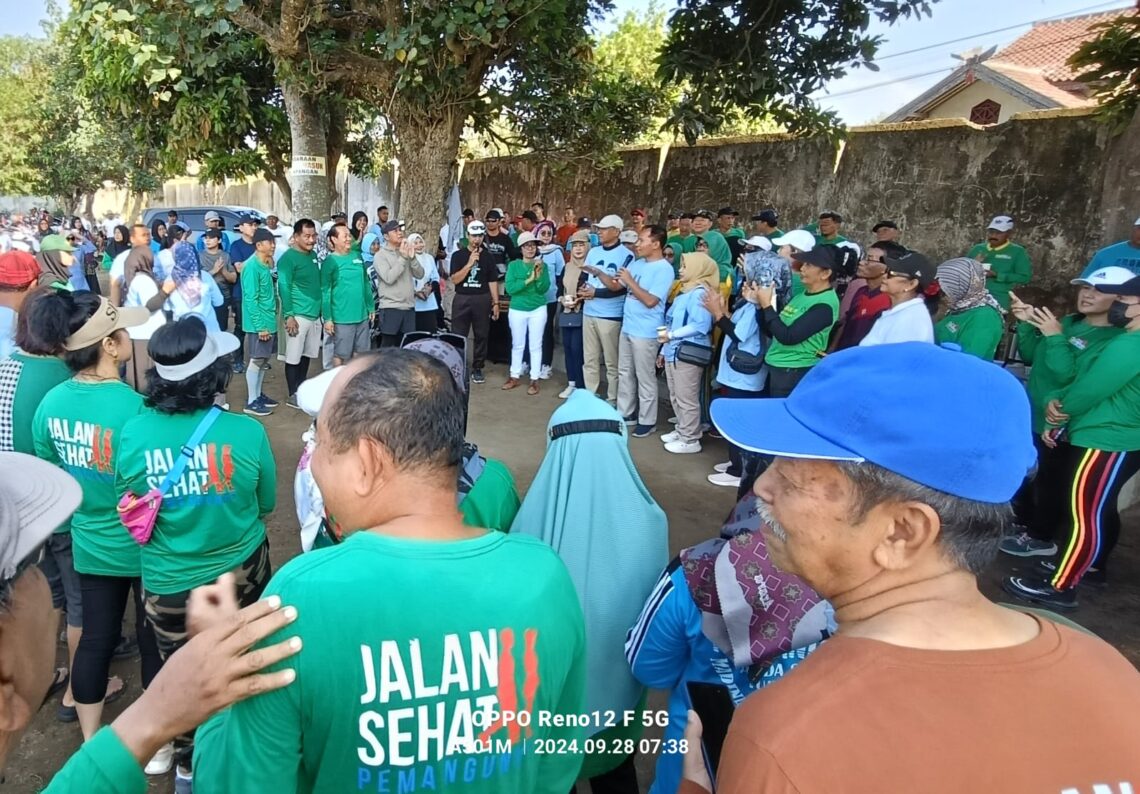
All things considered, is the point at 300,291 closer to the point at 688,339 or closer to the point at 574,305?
the point at 574,305

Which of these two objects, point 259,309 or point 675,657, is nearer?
point 675,657

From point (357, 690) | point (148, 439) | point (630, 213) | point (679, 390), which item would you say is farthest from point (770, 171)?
point (357, 690)

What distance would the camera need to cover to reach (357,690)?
3.91 ft

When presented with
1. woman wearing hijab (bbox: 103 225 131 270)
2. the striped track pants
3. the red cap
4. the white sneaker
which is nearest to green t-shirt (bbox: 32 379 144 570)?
the white sneaker

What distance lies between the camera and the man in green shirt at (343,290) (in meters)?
7.31

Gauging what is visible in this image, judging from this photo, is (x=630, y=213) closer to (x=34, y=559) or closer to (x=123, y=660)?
(x=123, y=660)

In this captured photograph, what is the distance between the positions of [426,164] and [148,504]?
8038 mm

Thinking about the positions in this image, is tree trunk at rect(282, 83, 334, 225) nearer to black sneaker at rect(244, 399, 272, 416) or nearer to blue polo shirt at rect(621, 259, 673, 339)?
black sneaker at rect(244, 399, 272, 416)

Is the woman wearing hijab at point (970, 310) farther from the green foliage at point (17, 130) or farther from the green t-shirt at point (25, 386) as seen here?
the green foliage at point (17, 130)

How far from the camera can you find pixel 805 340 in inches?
199

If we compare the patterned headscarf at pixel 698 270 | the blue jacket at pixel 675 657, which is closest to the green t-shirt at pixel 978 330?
the patterned headscarf at pixel 698 270

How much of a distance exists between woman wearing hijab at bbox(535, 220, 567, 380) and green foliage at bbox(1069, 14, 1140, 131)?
5403mm

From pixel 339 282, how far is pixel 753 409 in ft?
22.3

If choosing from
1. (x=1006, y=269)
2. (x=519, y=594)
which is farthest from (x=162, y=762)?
(x=1006, y=269)
